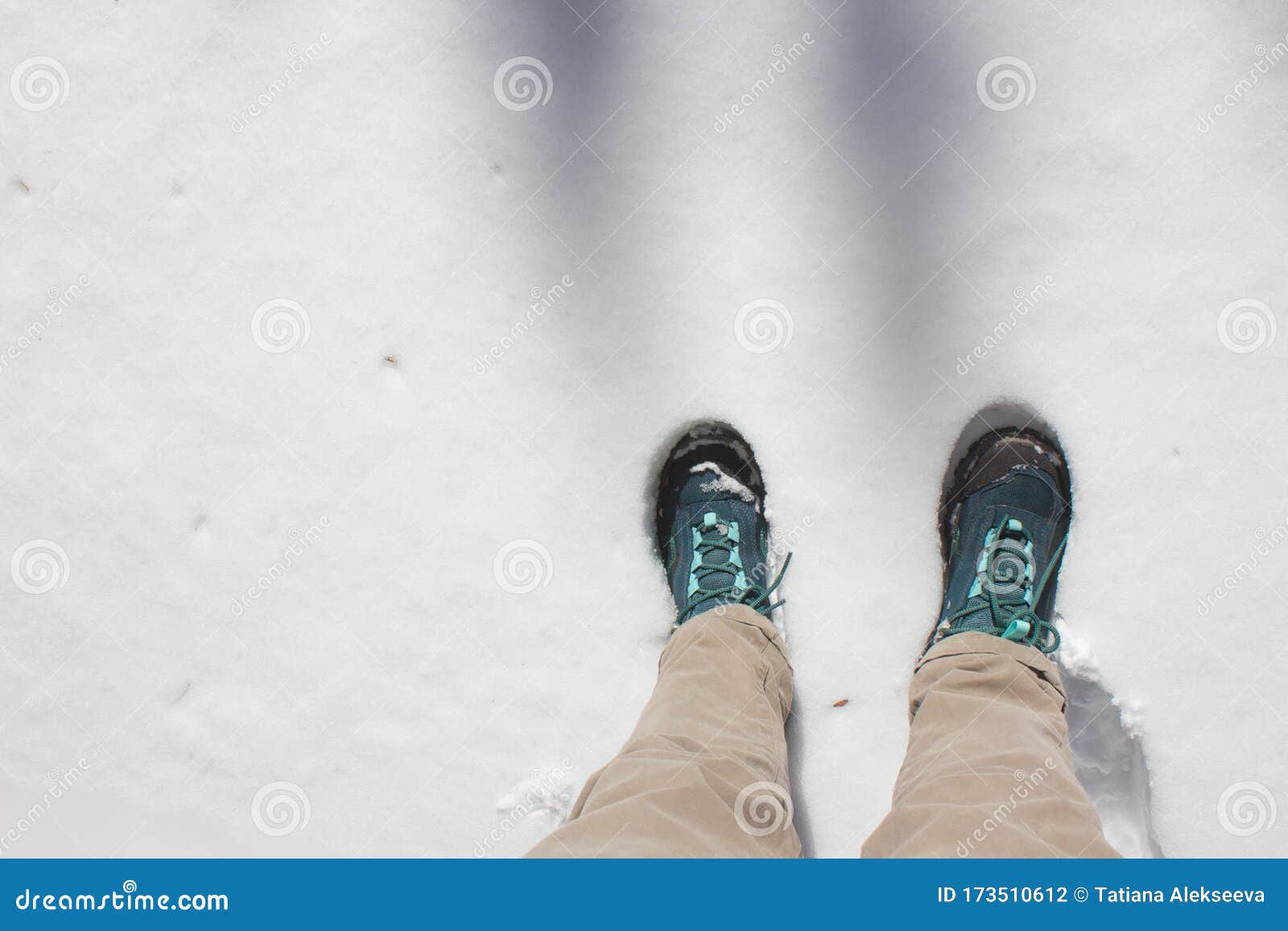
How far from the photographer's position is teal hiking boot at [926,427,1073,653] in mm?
1482

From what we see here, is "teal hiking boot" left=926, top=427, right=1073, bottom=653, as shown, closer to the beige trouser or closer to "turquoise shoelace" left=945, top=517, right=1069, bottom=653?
"turquoise shoelace" left=945, top=517, right=1069, bottom=653

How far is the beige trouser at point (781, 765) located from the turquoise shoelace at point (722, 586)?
46 millimetres

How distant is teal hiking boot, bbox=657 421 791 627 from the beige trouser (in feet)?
0.21

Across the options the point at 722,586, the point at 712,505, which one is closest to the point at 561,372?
Result: the point at 712,505

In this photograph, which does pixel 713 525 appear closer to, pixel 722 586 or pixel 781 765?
pixel 722 586

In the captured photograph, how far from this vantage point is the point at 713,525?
5.22ft

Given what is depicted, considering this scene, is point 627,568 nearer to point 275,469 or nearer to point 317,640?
point 317,640

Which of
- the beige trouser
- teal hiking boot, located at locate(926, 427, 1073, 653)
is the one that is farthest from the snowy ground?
the beige trouser

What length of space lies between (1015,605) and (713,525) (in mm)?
593

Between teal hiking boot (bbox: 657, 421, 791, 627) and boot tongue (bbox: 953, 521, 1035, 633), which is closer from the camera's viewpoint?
boot tongue (bbox: 953, 521, 1035, 633)

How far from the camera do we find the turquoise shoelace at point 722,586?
1.54 metres

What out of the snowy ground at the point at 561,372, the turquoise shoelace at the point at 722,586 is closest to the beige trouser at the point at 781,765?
the turquoise shoelace at the point at 722,586

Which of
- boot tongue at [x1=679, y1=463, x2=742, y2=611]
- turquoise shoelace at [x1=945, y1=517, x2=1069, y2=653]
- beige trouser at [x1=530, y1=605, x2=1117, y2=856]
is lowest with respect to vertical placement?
beige trouser at [x1=530, y1=605, x2=1117, y2=856]

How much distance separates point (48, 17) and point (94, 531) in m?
1.16
